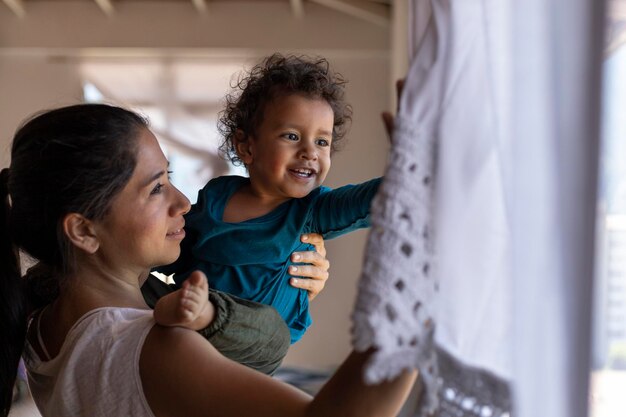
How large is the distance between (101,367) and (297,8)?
25.3ft

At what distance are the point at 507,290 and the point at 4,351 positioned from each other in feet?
3.76

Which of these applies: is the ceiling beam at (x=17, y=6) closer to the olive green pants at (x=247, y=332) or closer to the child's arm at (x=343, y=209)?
the child's arm at (x=343, y=209)

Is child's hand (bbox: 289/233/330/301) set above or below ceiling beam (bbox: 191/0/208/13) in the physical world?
below

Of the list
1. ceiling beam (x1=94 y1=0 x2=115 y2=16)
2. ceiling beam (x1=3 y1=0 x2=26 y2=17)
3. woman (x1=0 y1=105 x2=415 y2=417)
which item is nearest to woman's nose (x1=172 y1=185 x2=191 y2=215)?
woman (x1=0 y1=105 x2=415 y2=417)

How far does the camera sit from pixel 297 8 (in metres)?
8.87

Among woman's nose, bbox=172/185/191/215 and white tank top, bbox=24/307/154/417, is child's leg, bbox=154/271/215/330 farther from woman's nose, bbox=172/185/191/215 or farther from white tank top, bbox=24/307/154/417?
woman's nose, bbox=172/185/191/215

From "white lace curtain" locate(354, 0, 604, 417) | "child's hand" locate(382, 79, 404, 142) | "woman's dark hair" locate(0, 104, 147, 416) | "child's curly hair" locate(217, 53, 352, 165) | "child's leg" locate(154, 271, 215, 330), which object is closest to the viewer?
"white lace curtain" locate(354, 0, 604, 417)

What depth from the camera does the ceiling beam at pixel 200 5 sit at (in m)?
8.74

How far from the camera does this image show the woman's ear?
167 cm

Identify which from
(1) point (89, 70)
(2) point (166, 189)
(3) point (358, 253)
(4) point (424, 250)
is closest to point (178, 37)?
(1) point (89, 70)

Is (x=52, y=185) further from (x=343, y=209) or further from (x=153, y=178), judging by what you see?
(x=343, y=209)

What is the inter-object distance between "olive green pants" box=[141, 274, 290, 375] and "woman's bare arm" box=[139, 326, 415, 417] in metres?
0.15

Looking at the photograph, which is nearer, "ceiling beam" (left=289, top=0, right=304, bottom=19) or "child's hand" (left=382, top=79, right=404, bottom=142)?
"child's hand" (left=382, top=79, right=404, bottom=142)

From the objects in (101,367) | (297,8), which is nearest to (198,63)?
(297,8)
